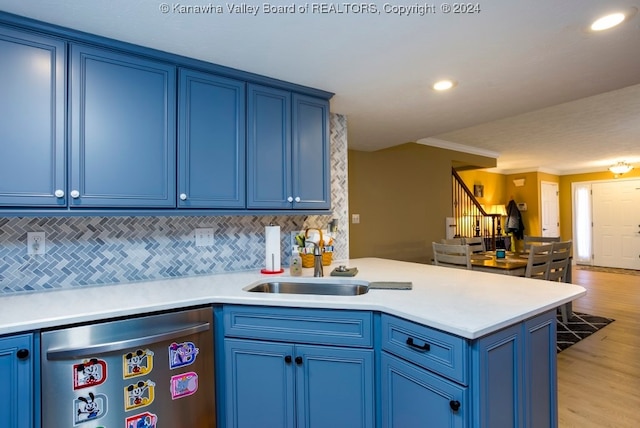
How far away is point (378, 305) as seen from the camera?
154cm

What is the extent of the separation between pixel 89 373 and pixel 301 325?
0.90m

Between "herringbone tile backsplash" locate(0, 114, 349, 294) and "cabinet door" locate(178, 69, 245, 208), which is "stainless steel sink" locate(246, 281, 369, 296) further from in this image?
"cabinet door" locate(178, 69, 245, 208)

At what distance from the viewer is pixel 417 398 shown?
4.53 feet

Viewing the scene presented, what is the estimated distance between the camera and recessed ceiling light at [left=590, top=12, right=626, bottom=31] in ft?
4.95

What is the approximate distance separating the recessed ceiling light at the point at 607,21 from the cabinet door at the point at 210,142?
184 centimetres

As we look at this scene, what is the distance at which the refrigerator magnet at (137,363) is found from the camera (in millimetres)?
1456

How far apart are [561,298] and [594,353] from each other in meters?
2.39

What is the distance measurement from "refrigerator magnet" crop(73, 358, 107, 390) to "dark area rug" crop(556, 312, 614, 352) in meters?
3.73

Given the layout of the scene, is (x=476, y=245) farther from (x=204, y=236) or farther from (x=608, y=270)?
(x=608, y=270)

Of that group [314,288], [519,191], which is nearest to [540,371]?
[314,288]

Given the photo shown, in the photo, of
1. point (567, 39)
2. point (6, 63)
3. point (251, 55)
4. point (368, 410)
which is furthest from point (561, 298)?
point (6, 63)

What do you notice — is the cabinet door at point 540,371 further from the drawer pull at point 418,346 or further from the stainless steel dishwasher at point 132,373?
the stainless steel dishwasher at point 132,373

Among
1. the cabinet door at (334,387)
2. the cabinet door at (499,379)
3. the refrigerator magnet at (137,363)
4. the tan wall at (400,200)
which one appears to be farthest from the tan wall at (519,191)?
the refrigerator magnet at (137,363)

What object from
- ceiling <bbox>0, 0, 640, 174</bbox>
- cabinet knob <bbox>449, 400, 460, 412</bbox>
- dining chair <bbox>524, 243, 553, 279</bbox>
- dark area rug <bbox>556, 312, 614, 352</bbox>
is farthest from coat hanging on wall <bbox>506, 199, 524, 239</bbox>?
cabinet knob <bbox>449, 400, 460, 412</bbox>
